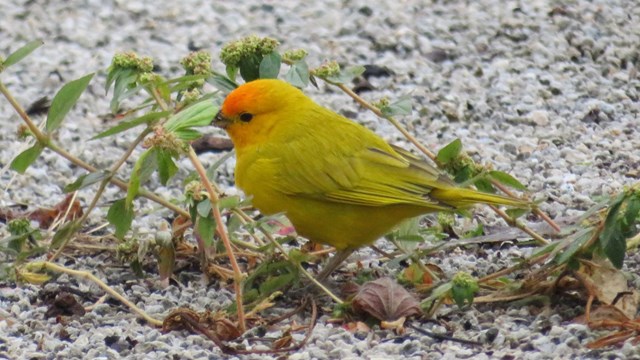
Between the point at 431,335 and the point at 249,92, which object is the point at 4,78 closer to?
the point at 249,92

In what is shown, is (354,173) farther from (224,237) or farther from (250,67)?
(224,237)

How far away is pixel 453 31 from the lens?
7246 millimetres

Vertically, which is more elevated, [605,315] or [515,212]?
[515,212]

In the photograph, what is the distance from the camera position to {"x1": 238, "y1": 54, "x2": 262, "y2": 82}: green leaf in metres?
4.41

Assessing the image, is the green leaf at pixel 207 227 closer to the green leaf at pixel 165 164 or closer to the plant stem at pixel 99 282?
the green leaf at pixel 165 164

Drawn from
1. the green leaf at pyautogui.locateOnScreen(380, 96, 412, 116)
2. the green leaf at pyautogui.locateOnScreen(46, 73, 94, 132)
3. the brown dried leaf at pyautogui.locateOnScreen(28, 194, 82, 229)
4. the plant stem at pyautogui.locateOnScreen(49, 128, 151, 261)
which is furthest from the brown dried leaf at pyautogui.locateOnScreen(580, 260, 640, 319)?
the brown dried leaf at pyautogui.locateOnScreen(28, 194, 82, 229)

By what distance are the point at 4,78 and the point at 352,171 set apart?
302 centimetres

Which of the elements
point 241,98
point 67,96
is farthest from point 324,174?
point 67,96

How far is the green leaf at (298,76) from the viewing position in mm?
4277

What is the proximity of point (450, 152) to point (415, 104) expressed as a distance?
6.91 ft

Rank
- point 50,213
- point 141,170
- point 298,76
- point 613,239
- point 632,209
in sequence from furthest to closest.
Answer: point 50,213, point 298,76, point 141,170, point 613,239, point 632,209

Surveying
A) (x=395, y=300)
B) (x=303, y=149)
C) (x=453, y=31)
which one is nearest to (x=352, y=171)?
(x=303, y=149)

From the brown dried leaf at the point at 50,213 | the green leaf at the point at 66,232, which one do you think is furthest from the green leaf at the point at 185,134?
the brown dried leaf at the point at 50,213

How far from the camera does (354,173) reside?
4438 mm
